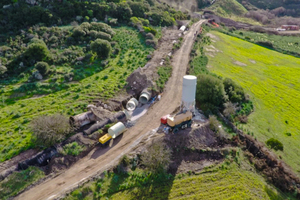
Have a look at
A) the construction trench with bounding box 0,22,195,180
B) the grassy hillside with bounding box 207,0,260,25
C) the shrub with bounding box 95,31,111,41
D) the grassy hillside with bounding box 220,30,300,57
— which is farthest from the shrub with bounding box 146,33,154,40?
the grassy hillside with bounding box 207,0,260,25

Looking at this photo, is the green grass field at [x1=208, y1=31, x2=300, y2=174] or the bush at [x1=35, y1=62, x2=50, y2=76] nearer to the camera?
the green grass field at [x1=208, y1=31, x2=300, y2=174]

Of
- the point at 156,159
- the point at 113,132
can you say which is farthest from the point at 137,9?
the point at 156,159

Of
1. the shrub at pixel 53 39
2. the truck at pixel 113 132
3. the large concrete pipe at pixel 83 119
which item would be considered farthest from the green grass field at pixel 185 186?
the shrub at pixel 53 39

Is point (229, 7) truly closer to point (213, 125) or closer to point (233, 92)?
point (233, 92)

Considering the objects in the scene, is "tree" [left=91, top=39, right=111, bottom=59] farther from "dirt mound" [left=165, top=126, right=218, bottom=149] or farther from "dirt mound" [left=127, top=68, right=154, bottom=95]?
"dirt mound" [left=165, top=126, right=218, bottom=149]

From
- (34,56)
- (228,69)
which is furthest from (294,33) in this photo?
(34,56)
